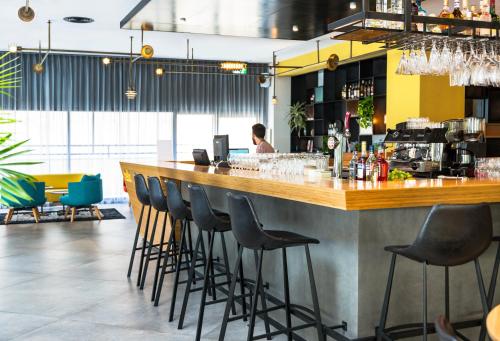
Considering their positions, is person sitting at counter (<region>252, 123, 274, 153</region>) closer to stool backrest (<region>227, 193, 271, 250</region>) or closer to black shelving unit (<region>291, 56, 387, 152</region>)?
black shelving unit (<region>291, 56, 387, 152</region>)

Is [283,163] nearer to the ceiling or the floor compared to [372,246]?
nearer to the ceiling

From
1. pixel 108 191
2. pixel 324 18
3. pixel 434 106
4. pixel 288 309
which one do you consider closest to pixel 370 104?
pixel 434 106

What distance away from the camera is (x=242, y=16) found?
7996 millimetres

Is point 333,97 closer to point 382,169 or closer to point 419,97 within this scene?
point 419,97

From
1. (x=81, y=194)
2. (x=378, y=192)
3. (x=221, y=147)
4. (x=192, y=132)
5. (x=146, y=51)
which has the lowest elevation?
(x=81, y=194)

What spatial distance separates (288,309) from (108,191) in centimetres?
1005

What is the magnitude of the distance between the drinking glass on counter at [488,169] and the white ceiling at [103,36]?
5.27 metres

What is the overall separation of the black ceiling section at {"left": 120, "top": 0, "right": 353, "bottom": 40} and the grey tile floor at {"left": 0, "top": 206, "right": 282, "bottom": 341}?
3188mm

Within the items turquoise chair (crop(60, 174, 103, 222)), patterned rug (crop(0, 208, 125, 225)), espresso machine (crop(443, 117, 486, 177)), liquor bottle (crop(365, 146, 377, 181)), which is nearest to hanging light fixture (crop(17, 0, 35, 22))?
turquoise chair (crop(60, 174, 103, 222))

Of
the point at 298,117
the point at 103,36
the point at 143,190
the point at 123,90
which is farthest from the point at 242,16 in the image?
the point at 123,90

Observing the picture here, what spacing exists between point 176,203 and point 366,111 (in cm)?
649

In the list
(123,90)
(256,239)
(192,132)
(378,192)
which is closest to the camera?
(378,192)

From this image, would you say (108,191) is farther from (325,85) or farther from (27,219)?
(325,85)

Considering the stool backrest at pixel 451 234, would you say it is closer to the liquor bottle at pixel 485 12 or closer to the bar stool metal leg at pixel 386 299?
the bar stool metal leg at pixel 386 299
